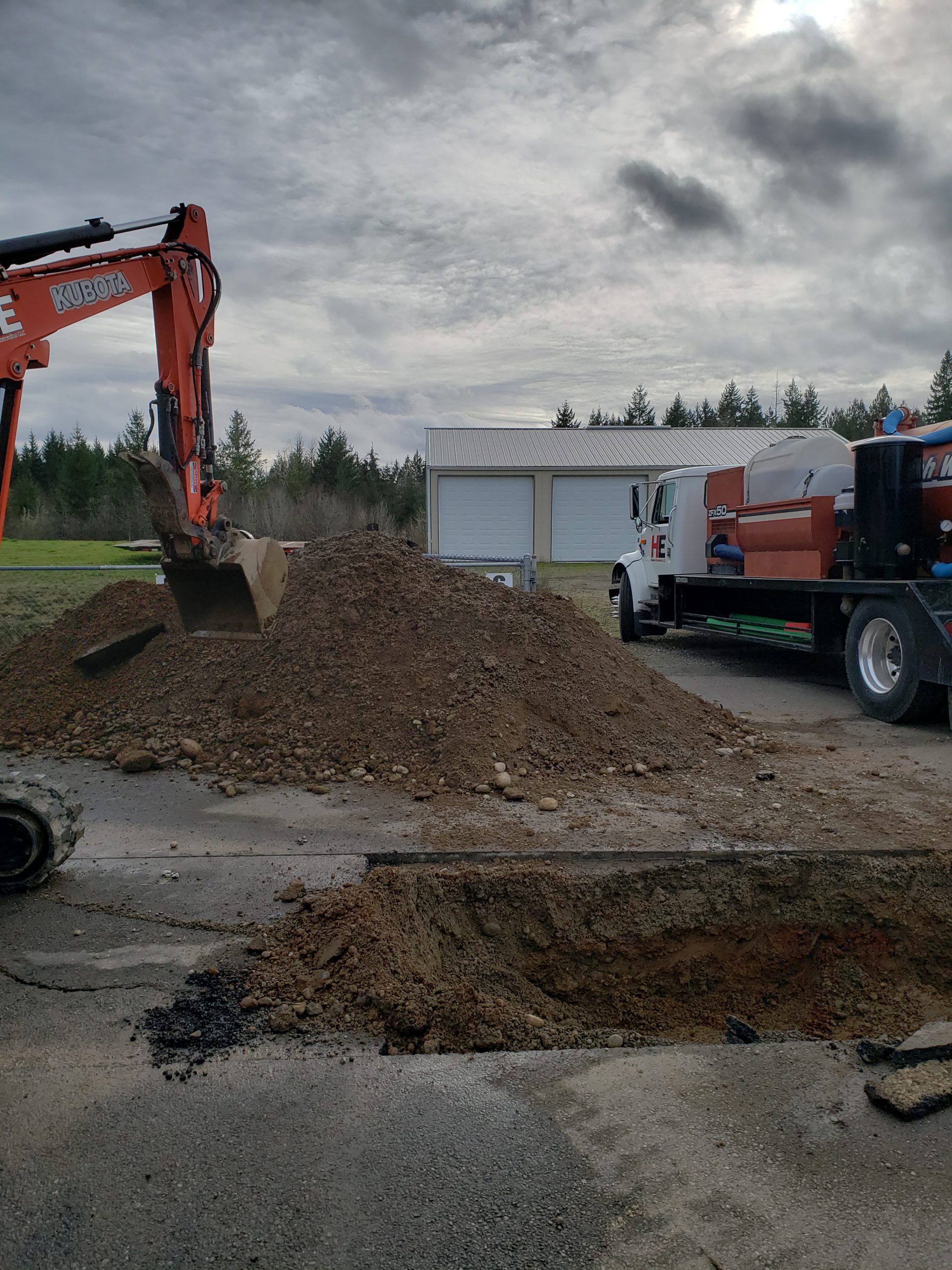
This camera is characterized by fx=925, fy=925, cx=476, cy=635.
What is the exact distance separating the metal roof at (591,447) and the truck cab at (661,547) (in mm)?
18657

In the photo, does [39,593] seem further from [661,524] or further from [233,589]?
[661,524]

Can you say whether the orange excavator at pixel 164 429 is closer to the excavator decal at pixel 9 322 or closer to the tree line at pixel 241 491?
the excavator decal at pixel 9 322

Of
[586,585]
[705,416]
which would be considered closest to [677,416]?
[705,416]

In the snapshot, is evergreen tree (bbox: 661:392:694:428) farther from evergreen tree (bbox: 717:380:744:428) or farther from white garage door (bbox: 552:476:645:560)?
A: white garage door (bbox: 552:476:645:560)

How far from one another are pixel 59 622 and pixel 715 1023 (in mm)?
8939

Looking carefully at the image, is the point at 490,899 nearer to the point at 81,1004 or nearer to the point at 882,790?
the point at 81,1004

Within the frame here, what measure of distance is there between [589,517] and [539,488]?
216 centimetres

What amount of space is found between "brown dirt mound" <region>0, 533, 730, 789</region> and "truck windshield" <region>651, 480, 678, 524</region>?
5641mm

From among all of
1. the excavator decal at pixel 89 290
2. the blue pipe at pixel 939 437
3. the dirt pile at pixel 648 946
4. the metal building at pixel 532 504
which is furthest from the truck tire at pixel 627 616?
the metal building at pixel 532 504

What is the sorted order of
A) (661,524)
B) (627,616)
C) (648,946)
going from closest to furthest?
(648,946) < (661,524) < (627,616)

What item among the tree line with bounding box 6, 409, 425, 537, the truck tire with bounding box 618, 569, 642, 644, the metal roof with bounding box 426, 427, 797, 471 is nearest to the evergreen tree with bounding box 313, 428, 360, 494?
the tree line with bounding box 6, 409, 425, 537

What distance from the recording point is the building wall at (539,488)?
1332 inches

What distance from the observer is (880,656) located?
9.84 m

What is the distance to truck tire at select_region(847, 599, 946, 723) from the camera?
9117 mm
